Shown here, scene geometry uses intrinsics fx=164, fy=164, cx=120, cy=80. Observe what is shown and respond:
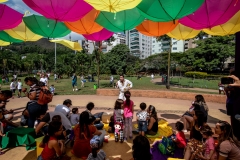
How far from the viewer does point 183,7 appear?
3.90m

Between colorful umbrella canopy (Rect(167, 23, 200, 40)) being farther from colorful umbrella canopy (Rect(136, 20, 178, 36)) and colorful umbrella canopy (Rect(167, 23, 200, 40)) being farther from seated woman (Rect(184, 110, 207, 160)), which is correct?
seated woman (Rect(184, 110, 207, 160))

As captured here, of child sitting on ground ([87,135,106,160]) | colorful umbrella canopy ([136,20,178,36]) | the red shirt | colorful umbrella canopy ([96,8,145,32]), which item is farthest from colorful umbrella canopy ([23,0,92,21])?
the red shirt

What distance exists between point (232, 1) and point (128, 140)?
4.82 m

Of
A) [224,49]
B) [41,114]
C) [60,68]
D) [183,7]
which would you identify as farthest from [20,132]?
[224,49]

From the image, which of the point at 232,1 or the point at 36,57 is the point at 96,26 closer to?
the point at 232,1

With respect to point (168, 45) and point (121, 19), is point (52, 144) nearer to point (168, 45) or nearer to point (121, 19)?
point (121, 19)

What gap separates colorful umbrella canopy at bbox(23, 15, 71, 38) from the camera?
17.7 feet

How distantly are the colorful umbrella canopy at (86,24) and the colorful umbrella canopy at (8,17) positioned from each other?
1590mm

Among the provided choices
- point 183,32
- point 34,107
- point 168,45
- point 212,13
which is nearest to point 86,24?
point 34,107

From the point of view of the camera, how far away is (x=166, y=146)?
355cm

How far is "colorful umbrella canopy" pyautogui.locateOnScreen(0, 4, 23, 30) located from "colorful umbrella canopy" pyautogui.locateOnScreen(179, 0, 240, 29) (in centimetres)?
557

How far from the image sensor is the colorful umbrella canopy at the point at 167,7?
→ 3.80 m

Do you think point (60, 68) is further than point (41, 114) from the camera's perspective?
Yes

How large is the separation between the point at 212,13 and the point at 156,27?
1870mm
